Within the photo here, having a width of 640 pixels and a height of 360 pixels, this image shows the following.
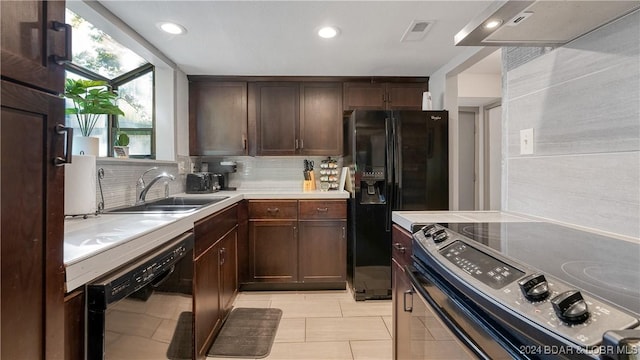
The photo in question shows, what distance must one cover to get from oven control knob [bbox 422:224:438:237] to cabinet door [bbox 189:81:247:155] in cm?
241

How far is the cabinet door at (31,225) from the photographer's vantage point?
55 centimetres

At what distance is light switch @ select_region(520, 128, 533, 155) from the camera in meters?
1.33

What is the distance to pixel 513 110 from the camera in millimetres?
1445

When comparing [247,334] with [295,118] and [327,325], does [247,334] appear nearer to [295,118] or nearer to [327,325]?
[327,325]

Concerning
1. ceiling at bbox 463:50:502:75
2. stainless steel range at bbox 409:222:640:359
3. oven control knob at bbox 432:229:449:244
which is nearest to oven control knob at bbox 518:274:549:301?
stainless steel range at bbox 409:222:640:359

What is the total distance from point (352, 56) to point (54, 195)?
238 cm

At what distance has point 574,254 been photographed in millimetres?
733

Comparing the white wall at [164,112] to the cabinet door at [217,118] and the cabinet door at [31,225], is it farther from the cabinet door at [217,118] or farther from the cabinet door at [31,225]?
the cabinet door at [31,225]

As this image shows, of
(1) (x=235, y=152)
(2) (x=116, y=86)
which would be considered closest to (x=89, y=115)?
(2) (x=116, y=86)

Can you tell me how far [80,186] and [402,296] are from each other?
5.02 ft

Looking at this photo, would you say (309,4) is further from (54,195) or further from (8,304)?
(8,304)

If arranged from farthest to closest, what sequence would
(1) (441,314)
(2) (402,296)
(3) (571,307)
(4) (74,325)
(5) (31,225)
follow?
(2) (402,296) < (1) (441,314) < (4) (74,325) < (5) (31,225) < (3) (571,307)

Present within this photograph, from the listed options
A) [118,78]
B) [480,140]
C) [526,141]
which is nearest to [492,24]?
[526,141]

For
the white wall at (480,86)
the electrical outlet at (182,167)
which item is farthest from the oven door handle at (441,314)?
the white wall at (480,86)
